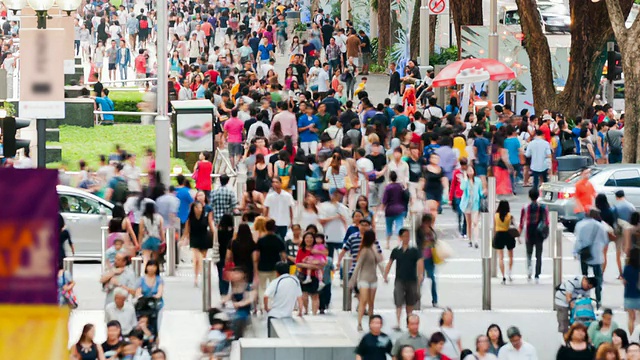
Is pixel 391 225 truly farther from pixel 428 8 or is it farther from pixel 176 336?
pixel 428 8

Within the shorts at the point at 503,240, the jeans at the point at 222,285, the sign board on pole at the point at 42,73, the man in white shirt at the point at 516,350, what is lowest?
the man in white shirt at the point at 516,350

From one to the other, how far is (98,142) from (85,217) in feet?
38.2

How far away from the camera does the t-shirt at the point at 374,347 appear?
45.3ft

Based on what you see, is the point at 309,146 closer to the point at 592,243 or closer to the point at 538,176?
the point at 538,176

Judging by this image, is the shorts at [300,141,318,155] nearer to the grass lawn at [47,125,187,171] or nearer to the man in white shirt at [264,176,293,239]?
the grass lawn at [47,125,187,171]

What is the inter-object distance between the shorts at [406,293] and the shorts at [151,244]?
3572 millimetres

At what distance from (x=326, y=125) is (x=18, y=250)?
23.2 metres

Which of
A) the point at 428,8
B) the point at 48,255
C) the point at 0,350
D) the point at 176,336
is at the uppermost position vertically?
the point at 428,8

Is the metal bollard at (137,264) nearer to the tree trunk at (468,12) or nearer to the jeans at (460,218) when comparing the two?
the jeans at (460,218)

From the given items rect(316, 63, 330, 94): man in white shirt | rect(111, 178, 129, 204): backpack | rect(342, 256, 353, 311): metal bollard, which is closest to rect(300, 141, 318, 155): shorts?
rect(111, 178, 129, 204): backpack

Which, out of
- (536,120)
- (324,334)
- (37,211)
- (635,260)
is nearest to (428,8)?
(536,120)

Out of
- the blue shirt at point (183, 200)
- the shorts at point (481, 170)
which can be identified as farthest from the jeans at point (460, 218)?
the blue shirt at point (183, 200)

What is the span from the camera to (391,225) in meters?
22.6

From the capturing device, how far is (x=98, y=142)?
109ft
